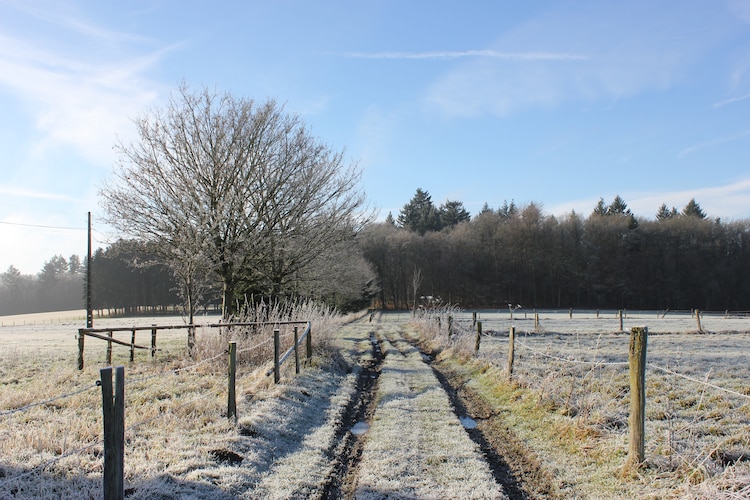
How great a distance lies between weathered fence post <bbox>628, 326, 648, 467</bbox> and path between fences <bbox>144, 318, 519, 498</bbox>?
1.38 metres

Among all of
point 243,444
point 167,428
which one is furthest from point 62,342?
point 243,444

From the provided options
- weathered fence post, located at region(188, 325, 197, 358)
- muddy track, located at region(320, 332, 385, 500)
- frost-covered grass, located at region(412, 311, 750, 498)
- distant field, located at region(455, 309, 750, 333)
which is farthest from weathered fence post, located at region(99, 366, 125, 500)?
distant field, located at region(455, 309, 750, 333)

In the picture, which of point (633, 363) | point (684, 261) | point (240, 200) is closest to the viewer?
point (633, 363)

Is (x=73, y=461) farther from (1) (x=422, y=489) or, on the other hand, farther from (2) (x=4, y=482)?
(1) (x=422, y=489)

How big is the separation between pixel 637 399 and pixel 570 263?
7209cm

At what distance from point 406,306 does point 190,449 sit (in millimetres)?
68232

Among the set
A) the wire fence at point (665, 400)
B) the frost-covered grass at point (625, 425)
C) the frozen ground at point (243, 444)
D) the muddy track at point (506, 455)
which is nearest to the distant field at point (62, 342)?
the frozen ground at point (243, 444)

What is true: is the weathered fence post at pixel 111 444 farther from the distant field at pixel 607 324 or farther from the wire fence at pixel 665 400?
the distant field at pixel 607 324

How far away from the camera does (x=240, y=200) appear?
14.3m

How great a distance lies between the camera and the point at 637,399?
5.54 m

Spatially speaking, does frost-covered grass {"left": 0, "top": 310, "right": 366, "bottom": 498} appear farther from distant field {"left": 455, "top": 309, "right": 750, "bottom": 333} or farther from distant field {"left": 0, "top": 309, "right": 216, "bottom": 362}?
distant field {"left": 455, "top": 309, "right": 750, "bottom": 333}

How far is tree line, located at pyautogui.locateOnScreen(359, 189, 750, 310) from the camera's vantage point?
231 ft

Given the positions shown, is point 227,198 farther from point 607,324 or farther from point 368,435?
point 607,324

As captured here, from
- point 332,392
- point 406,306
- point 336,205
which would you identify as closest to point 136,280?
point 406,306
